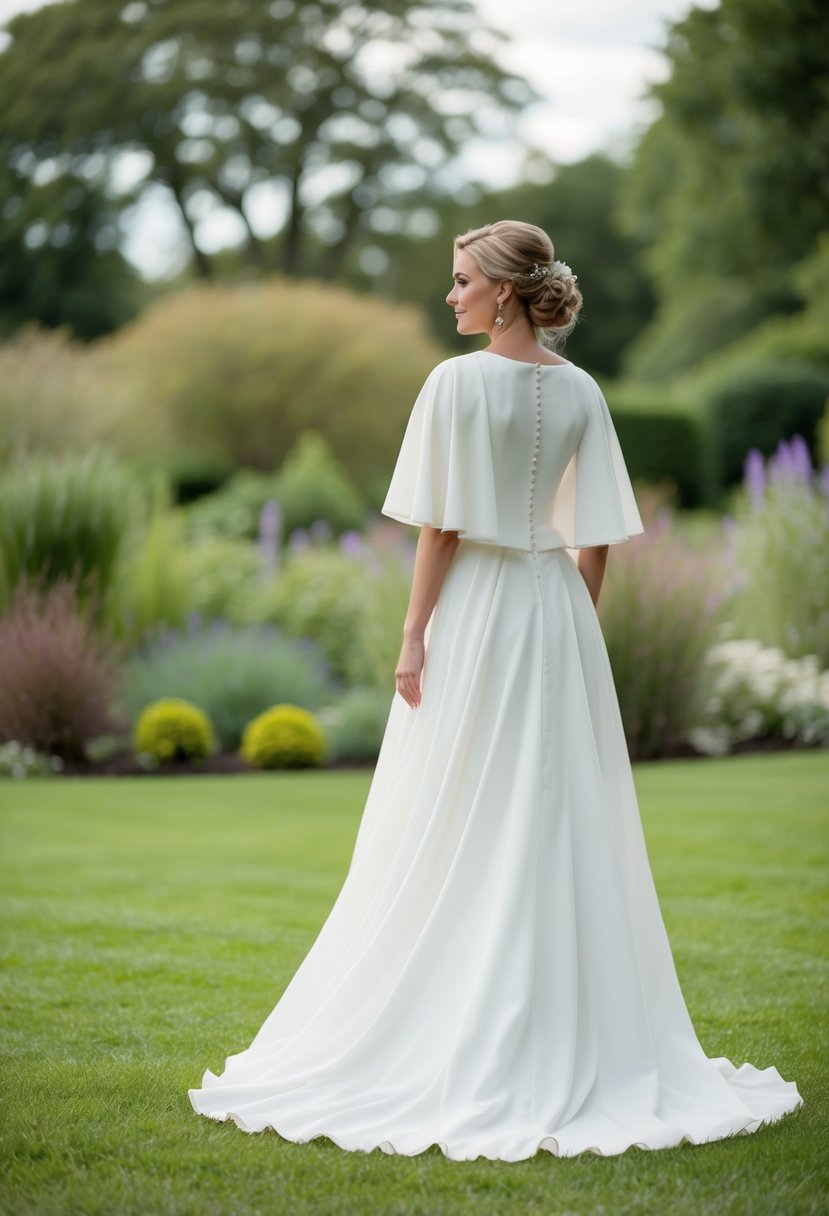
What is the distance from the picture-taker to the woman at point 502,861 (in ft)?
9.45

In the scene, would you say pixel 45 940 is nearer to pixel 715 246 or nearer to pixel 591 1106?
pixel 591 1106

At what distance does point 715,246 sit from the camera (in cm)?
2608

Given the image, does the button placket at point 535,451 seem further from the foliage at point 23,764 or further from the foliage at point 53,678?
the foliage at point 23,764

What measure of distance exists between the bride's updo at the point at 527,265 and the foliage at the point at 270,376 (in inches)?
679

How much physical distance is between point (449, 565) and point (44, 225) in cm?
2929

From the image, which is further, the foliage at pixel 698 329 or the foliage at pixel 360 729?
the foliage at pixel 698 329

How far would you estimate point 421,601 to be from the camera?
3178mm

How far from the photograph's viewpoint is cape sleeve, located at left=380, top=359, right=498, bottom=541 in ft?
10.2

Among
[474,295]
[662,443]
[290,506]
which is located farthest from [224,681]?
[662,443]

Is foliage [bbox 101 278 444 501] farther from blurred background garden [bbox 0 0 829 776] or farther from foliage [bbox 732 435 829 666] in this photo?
foliage [bbox 732 435 829 666]

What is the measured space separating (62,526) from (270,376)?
35.8 ft

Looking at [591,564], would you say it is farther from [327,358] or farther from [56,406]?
[327,358]

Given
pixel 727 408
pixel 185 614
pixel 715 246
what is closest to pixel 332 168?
pixel 715 246

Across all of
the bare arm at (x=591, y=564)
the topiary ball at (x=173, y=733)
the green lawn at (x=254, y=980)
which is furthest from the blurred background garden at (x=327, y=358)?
the bare arm at (x=591, y=564)
